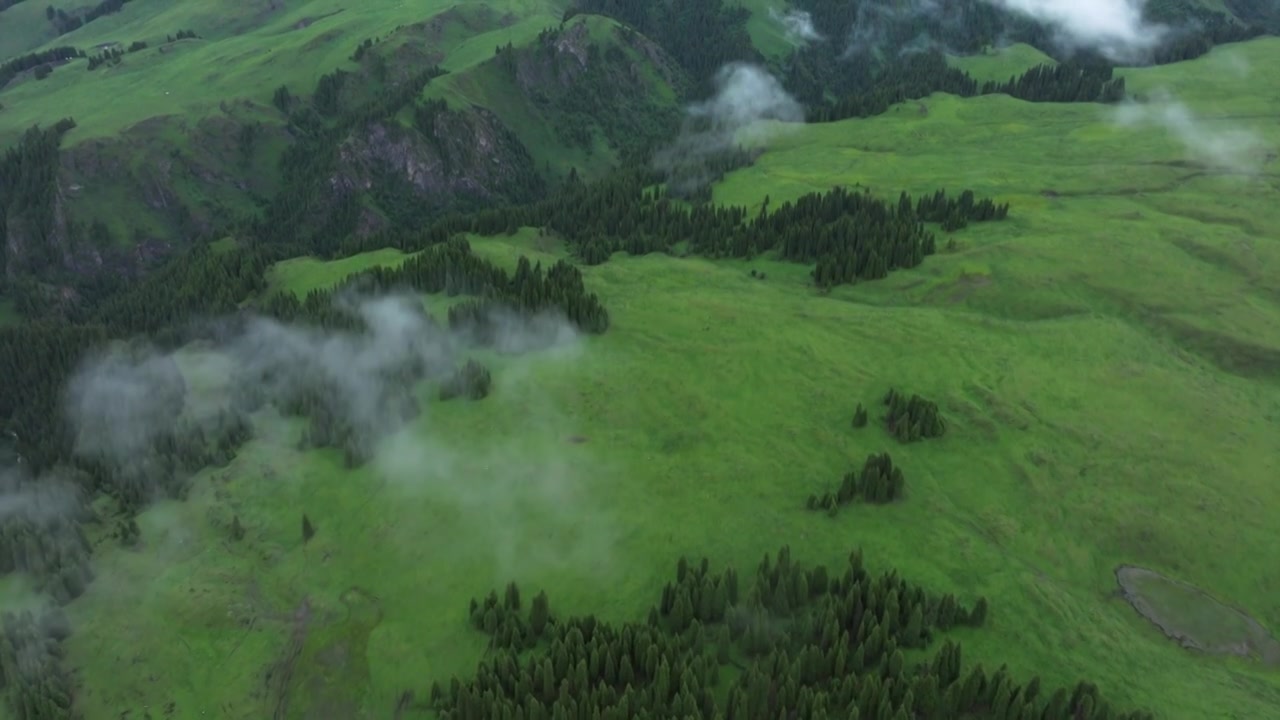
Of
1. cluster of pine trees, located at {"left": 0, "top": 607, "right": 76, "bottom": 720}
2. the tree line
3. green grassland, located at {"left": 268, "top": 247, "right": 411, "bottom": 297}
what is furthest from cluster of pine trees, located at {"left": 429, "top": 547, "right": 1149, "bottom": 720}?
green grassland, located at {"left": 268, "top": 247, "right": 411, "bottom": 297}

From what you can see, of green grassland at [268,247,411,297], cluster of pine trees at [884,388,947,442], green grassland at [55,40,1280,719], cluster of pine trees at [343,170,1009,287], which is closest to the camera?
green grassland at [55,40,1280,719]

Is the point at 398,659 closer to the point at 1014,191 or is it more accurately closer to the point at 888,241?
the point at 888,241

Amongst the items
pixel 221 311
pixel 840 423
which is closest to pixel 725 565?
pixel 840 423

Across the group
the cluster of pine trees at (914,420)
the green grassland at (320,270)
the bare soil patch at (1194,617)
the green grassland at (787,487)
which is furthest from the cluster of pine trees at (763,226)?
the bare soil patch at (1194,617)

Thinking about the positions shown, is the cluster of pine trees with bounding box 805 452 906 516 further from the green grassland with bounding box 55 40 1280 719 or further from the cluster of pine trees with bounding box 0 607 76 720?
the cluster of pine trees with bounding box 0 607 76 720

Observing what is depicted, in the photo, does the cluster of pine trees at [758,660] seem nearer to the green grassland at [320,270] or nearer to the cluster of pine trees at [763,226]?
the cluster of pine trees at [763,226]

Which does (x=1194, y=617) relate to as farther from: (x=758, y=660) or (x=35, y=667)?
(x=35, y=667)
